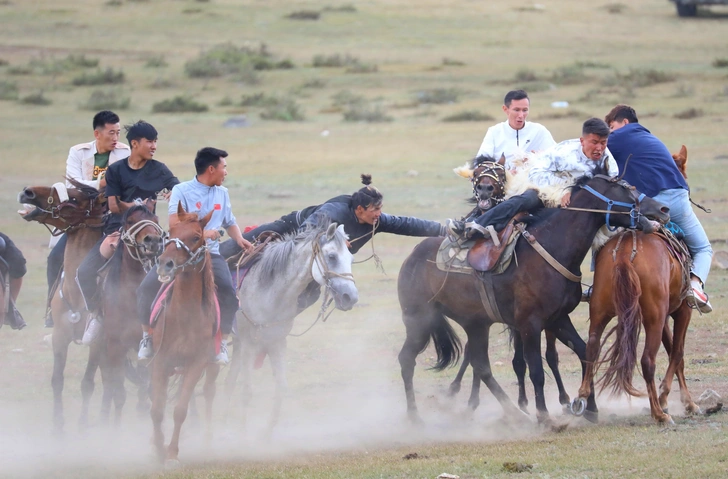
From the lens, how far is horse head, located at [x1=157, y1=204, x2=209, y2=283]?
290 inches

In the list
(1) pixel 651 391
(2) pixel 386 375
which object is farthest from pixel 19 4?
(1) pixel 651 391

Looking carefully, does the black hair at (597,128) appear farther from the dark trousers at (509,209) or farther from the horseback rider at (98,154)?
the horseback rider at (98,154)

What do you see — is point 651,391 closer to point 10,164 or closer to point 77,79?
point 10,164

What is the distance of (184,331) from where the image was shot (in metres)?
7.71

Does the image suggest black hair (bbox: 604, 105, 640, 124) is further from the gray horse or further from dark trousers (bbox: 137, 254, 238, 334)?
dark trousers (bbox: 137, 254, 238, 334)

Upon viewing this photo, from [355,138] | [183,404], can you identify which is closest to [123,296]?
[183,404]

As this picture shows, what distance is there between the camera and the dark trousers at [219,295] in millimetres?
8062

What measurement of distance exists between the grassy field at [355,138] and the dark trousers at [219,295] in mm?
1092

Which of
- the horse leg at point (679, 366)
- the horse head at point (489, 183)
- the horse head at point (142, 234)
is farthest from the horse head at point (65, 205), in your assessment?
the horse leg at point (679, 366)

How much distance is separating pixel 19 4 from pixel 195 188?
172ft

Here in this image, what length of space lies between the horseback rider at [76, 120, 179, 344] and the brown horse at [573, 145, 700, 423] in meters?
3.85

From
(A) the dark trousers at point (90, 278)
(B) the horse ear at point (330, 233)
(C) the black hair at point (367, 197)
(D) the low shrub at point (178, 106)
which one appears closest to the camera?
(B) the horse ear at point (330, 233)

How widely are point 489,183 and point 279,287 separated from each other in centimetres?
203

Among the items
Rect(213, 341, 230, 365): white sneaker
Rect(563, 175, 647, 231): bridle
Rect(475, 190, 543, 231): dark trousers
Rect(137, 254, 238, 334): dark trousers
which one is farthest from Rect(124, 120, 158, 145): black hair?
Rect(563, 175, 647, 231): bridle
